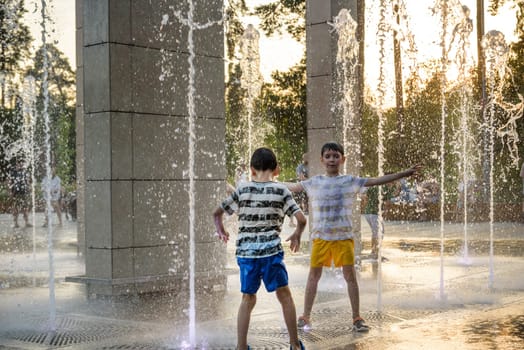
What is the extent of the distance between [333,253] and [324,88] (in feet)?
17.5

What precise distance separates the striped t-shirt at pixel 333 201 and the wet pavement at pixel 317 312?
2.52ft

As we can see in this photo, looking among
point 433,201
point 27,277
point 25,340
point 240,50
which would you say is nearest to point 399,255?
point 27,277

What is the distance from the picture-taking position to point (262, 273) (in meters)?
6.05

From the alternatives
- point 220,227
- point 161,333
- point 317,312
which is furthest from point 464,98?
point 220,227

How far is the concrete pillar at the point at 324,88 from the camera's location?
40.2 feet

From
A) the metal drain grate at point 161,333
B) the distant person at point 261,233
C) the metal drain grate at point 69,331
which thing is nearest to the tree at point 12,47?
the metal drain grate at point 69,331

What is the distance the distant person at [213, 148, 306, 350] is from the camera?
6008mm

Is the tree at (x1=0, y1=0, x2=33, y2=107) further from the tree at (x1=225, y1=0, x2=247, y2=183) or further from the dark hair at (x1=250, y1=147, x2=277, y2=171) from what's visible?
the dark hair at (x1=250, y1=147, x2=277, y2=171)

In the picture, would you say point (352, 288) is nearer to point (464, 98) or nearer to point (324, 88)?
point (324, 88)

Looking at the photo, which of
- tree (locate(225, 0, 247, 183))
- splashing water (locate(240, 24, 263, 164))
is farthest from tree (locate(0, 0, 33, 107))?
splashing water (locate(240, 24, 263, 164))

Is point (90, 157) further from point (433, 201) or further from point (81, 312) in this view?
point (433, 201)

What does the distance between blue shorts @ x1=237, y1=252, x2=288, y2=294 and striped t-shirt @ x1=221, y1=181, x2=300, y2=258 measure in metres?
0.04

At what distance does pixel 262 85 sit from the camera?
30.4 meters

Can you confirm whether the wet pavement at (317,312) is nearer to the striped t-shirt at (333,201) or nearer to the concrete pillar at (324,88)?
the striped t-shirt at (333,201)
